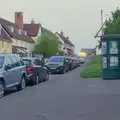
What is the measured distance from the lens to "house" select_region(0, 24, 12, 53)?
6066 centimetres

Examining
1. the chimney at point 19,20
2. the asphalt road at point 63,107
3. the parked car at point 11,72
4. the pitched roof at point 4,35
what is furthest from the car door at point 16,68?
the chimney at point 19,20

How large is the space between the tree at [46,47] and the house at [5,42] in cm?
1445

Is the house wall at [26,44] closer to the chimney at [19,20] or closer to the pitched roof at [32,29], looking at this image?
the chimney at [19,20]

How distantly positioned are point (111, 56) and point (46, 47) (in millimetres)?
57818

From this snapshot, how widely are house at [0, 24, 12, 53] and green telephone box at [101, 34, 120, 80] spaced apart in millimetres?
37918

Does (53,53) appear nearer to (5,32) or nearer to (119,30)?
(5,32)

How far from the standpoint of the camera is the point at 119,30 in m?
42.5

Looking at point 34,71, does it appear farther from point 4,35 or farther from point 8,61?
point 4,35

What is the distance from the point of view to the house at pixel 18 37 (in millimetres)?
70938

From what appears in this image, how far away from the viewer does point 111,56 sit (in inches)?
936

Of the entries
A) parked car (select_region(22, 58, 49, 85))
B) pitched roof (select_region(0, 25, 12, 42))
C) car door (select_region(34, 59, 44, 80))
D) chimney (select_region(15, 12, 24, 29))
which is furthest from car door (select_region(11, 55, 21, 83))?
chimney (select_region(15, 12, 24, 29))

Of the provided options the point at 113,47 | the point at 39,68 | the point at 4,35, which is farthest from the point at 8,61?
the point at 4,35

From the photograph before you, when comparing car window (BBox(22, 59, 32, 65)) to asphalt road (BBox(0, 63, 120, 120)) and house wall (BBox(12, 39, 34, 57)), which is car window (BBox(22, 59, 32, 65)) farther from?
house wall (BBox(12, 39, 34, 57))

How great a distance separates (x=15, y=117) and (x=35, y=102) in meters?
3.15
